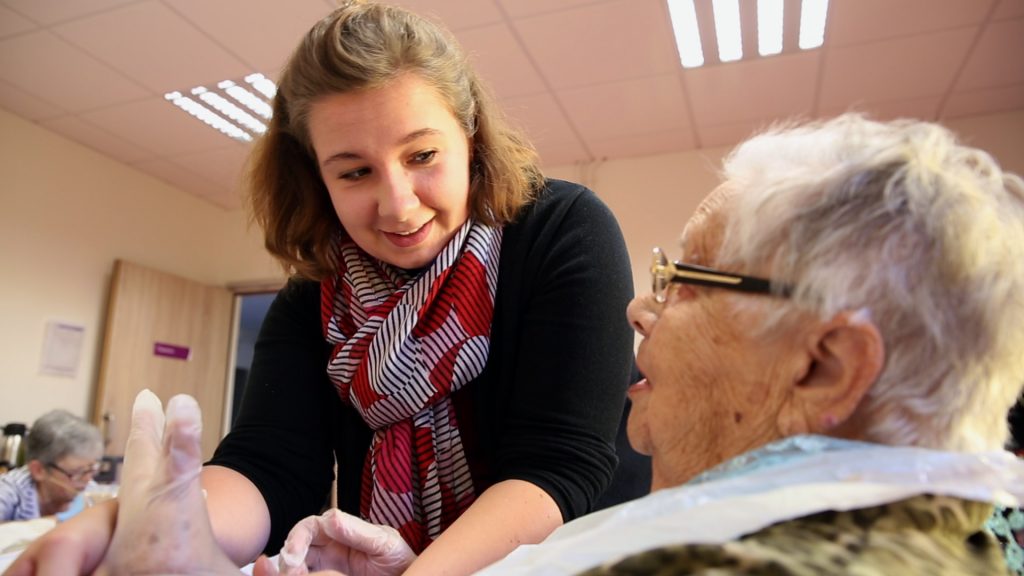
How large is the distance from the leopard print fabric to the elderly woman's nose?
33cm

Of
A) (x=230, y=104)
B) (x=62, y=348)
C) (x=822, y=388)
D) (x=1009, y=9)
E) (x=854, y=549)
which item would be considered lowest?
(x=854, y=549)

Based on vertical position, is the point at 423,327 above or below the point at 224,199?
below

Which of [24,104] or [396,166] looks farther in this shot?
[24,104]

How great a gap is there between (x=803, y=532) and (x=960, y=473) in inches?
5.9

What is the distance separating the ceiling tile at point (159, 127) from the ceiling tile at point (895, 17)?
3.43 m

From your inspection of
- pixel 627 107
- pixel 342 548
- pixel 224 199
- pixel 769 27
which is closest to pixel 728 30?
pixel 769 27

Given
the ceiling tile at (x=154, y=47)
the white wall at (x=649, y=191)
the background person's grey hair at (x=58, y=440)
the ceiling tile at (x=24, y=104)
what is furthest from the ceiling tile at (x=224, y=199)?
the white wall at (x=649, y=191)

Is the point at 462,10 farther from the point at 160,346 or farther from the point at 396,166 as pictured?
the point at 160,346

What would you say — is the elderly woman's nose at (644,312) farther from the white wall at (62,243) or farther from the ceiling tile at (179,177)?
the ceiling tile at (179,177)

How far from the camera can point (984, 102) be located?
3.92 m

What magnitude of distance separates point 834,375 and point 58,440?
3.51m

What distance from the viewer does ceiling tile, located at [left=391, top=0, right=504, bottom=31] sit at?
3.04 metres

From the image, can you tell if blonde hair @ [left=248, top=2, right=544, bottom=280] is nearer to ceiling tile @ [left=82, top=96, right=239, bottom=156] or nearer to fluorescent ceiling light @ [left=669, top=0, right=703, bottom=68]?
fluorescent ceiling light @ [left=669, top=0, right=703, bottom=68]

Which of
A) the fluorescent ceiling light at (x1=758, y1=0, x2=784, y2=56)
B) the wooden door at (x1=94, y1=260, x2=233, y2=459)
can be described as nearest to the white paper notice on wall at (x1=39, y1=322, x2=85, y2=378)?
the wooden door at (x1=94, y1=260, x2=233, y2=459)
